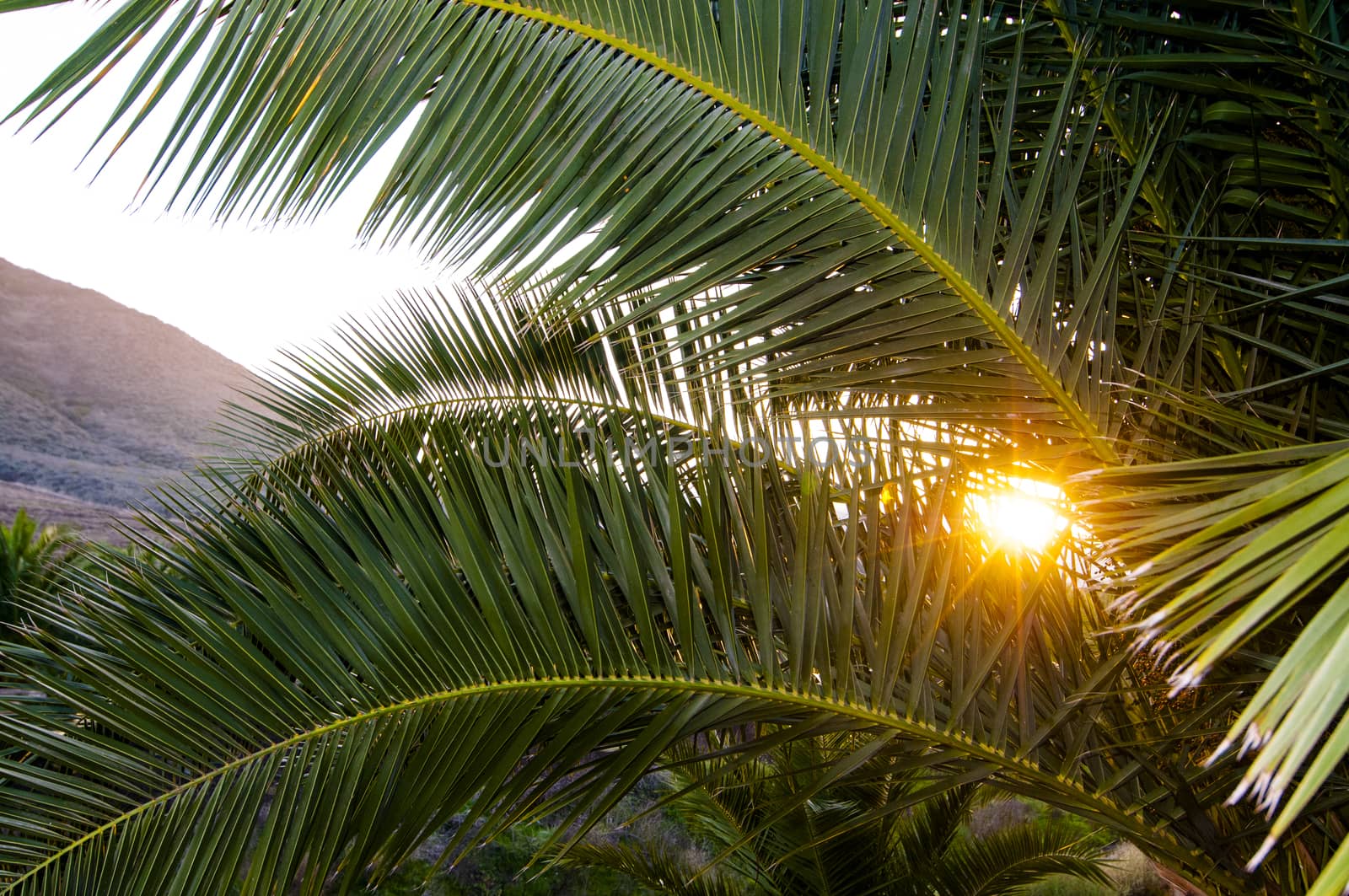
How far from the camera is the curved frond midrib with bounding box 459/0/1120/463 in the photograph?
95 centimetres

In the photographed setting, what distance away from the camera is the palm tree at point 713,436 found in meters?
0.94

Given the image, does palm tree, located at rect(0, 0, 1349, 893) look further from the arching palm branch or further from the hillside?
the hillside

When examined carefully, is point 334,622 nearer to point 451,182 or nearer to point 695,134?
point 451,182

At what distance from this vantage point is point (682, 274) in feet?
3.51

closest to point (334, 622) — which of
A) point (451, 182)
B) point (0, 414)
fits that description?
point (451, 182)

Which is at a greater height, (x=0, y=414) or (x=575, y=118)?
(x=575, y=118)

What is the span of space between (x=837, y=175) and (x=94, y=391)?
22383 mm

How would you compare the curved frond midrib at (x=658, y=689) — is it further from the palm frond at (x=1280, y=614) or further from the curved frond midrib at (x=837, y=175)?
the palm frond at (x=1280, y=614)

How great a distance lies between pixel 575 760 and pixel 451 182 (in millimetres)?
677

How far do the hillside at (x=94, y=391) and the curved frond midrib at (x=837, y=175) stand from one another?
13306 mm

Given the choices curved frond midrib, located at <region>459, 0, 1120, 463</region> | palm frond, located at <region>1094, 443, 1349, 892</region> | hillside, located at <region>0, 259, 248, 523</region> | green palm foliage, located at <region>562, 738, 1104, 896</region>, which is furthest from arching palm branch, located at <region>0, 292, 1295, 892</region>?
hillside, located at <region>0, 259, 248, 523</region>

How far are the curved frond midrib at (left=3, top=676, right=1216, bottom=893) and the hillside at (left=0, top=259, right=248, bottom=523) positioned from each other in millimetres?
→ 13067

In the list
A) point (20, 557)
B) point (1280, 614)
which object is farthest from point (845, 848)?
point (20, 557)

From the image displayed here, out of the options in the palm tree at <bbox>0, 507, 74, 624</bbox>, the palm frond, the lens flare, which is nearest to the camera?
the palm frond
